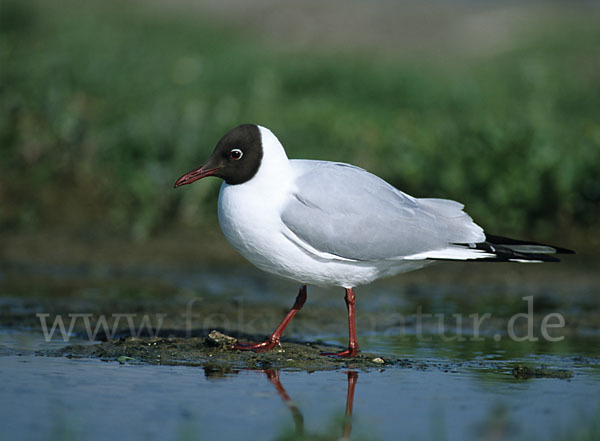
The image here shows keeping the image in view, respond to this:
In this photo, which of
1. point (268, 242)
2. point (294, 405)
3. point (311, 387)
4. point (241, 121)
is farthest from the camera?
point (241, 121)

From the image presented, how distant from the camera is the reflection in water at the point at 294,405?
364 cm

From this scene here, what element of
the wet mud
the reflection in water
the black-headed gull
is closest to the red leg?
the reflection in water

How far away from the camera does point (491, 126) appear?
28.2 feet

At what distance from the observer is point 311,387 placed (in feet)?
14.5

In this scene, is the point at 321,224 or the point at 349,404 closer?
the point at 349,404

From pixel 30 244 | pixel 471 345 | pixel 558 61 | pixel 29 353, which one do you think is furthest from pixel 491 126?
pixel 558 61

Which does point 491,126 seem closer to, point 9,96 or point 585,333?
point 585,333

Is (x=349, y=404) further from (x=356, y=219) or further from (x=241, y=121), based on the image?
(x=241, y=121)

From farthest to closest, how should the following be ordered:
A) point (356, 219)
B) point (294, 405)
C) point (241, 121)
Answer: point (241, 121) < point (356, 219) < point (294, 405)

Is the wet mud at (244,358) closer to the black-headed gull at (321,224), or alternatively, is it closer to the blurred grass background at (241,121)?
the black-headed gull at (321,224)

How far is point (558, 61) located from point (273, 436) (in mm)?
13267

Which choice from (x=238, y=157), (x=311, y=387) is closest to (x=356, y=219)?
(x=238, y=157)

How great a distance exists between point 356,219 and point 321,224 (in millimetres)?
220

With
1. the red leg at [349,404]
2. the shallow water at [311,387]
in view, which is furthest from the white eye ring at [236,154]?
the red leg at [349,404]
